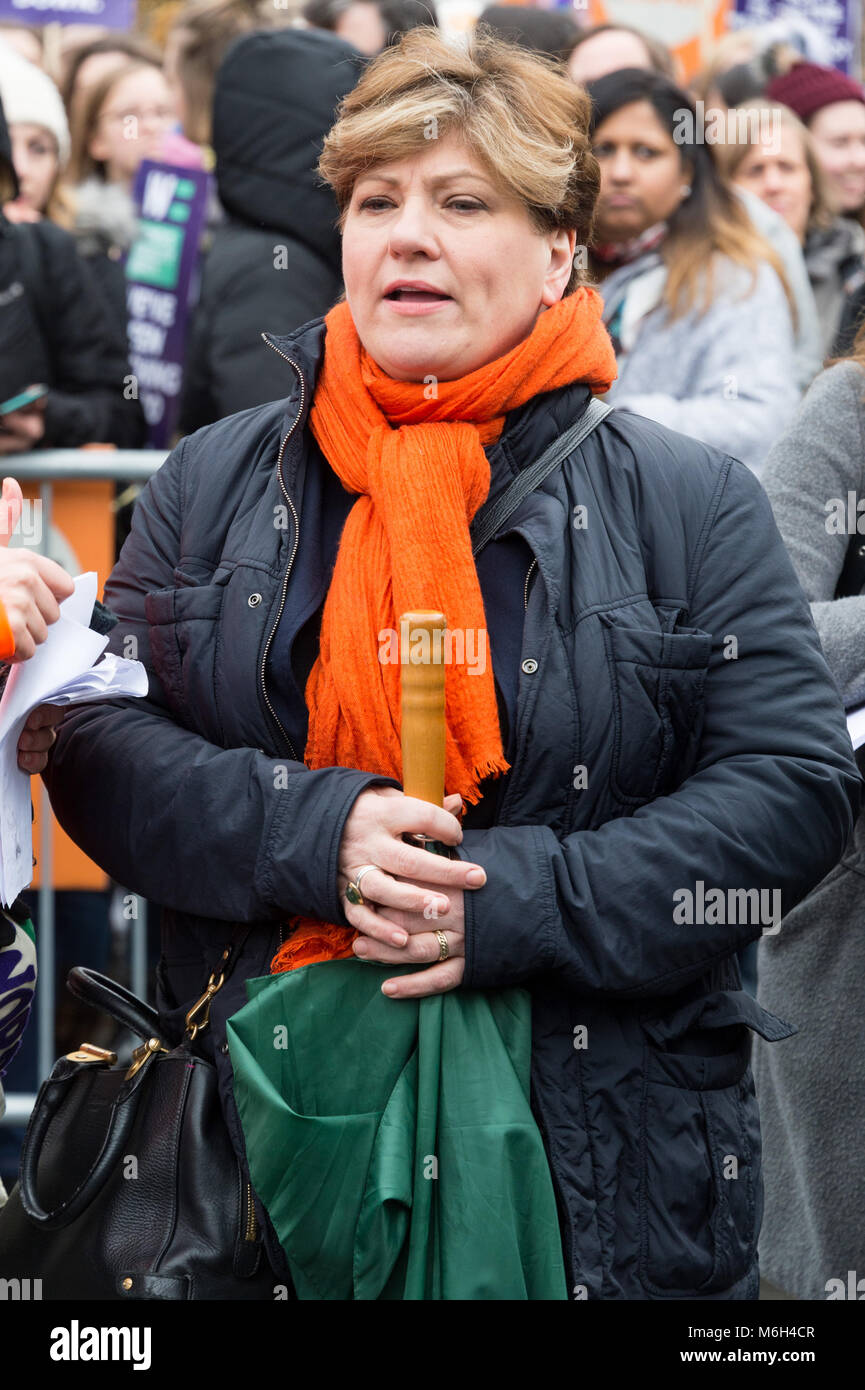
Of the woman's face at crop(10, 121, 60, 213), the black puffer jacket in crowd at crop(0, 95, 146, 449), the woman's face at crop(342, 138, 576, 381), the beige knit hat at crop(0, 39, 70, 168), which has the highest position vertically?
the beige knit hat at crop(0, 39, 70, 168)

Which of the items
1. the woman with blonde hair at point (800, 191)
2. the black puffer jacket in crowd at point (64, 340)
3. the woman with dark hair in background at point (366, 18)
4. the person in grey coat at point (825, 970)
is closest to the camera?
the person in grey coat at point (825, 970)

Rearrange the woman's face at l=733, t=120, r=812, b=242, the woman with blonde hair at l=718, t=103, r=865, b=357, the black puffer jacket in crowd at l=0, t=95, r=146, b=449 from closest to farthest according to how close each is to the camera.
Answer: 1. the black puffer jacket in crowd at l=0, t=95, r=146, b=449
2. the woman with blonde hair at l=718, t=103, r=865, b=357
3. the woman's face at l=733, t=120, r=812, b=242

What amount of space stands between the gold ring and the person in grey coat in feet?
3.46

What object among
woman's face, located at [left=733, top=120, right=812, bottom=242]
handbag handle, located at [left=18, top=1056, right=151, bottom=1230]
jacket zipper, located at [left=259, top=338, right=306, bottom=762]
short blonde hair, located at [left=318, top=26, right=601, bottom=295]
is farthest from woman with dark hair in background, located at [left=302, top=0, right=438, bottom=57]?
handbag handle, located at [left=18, top=1056, right=151, bottom=1230]

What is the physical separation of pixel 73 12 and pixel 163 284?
420 centimetres

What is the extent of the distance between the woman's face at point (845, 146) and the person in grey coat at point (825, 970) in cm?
459

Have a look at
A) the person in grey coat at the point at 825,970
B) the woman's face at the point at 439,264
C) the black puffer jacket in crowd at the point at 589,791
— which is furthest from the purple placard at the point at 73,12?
the black puffer jacket in crowd at the point at 589,791

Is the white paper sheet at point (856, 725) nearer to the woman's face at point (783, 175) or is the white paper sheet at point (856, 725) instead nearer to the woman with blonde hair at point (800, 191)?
the woman with blonde hair at point (800, 191)

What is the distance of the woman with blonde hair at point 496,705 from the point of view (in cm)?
233

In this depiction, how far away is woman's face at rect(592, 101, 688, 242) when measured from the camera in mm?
4945

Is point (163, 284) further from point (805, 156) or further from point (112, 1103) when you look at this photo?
point (112, 1103)

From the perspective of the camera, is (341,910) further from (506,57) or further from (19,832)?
(506,57)

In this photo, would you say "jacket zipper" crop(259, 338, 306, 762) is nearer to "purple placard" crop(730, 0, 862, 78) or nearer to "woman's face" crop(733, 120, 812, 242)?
"woman's face" crop(733, 120, 812, 242)
